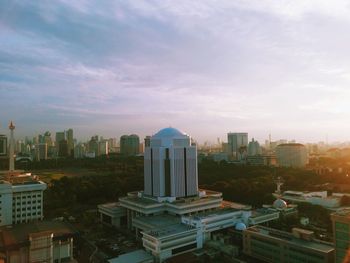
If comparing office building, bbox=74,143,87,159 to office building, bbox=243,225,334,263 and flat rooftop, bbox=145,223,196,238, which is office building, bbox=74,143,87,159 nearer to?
flat rooftop, bbox=145,223,196,238

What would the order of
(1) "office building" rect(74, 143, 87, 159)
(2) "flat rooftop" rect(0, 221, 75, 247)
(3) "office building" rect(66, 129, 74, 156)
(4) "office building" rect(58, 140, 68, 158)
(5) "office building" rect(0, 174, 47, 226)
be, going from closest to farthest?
(2) "flat rooftop" rect(0, 221, 75, 247)
(5) "office building" rect(0, 174, 47, 226)
(4) "office building" rect(58, 140, 68, 158)
(3) "office building" rect(66, 129, 74, 156)
(1) "office building" rect(74, 143, 87, 159)

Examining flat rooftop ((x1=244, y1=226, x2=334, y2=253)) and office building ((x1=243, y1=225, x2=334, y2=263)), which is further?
flat rooftop ((x1=244, y1=226, x2=334, y2=253))

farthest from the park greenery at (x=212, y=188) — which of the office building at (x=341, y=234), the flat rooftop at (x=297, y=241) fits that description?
the office building at (x=341, y=234)

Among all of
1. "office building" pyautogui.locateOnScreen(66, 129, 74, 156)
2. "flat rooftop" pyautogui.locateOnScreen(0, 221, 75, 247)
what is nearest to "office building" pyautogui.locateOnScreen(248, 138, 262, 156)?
"office building" pyautogui.locateOnScreen(66, 129, 74, 156)

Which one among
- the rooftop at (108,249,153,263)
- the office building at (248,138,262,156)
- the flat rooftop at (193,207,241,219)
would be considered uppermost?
the office building at (248,138,262,156)

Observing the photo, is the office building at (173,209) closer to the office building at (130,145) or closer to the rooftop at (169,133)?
the rooftop at (169,133)

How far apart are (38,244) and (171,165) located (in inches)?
269

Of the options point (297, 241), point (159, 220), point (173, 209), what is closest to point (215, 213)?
point (173, 209)

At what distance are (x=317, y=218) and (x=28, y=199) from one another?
11712 millimetres

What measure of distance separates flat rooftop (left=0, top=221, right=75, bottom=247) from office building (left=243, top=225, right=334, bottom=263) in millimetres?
5437

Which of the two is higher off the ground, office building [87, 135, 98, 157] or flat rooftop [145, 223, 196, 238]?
office building [87, 135, 98, 157]

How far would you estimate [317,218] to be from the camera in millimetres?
14102

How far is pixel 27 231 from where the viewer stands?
1009cm

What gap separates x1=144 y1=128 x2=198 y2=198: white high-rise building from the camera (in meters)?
14.2
